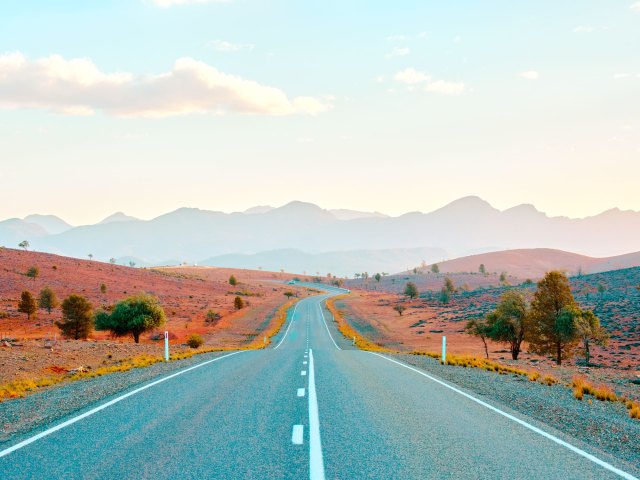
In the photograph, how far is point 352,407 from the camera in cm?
1041

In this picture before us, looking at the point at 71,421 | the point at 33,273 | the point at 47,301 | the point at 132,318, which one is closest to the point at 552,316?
the point at 132,318

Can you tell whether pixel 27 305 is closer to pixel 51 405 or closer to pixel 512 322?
pixel 512 322

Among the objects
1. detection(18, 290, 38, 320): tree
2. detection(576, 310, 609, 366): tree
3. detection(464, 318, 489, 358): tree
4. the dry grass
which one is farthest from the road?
detection(18, 290, 38, 320): tree

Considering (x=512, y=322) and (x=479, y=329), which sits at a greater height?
(x=512, y=322)

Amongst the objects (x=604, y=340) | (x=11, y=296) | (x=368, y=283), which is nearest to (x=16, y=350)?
(x=604, y=340)

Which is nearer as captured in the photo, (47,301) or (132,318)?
(132,318)

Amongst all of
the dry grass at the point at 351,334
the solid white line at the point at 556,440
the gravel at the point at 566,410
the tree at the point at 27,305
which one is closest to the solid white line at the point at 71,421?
the solid white line at the point at 556,440

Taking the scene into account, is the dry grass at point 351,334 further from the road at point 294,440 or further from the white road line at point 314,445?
the white road line at point 314,445

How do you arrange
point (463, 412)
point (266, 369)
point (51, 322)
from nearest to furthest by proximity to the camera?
point (463, 412), point (266, 369), point (51, 322)

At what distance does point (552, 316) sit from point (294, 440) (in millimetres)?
34872

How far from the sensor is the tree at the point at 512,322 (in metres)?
41.7

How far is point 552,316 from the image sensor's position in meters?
38.0

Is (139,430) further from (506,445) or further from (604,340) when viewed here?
(604,340)

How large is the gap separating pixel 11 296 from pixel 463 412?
73.6 metres
